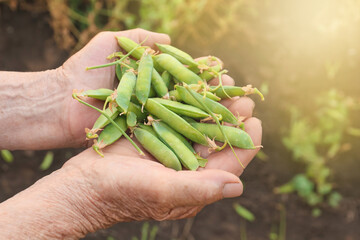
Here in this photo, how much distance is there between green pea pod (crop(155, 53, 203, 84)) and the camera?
2.57 m

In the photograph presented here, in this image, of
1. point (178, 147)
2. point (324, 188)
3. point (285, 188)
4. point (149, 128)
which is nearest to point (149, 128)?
point (149, 128)

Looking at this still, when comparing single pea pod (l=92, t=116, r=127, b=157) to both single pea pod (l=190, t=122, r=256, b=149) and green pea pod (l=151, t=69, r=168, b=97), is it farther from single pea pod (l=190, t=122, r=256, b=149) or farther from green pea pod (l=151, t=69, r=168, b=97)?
single pea pod (l=190, t=122, r=256, b=149)

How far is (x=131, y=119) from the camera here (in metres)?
2.36

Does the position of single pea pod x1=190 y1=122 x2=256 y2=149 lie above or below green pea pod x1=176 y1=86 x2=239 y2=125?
below

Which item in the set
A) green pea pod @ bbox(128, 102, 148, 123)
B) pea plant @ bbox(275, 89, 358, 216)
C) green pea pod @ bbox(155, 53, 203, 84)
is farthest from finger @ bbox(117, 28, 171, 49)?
pea plant @ bbox(275, 89, 358, 216)

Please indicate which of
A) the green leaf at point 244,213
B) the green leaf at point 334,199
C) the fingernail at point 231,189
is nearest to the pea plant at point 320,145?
the green leaf at point 334,199

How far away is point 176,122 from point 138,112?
0.27 m

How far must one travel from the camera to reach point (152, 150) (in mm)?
2279

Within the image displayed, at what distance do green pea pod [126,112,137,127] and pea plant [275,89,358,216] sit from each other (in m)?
1.90

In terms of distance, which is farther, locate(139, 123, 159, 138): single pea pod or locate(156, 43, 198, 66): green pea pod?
locate(156, 43, 198, 66): green pea pod

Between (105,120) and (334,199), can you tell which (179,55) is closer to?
(105,120)

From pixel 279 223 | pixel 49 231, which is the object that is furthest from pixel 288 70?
pixel 49 231

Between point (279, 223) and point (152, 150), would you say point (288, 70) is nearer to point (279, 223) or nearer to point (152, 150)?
point (279, 223)

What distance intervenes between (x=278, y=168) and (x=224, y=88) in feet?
5.19
